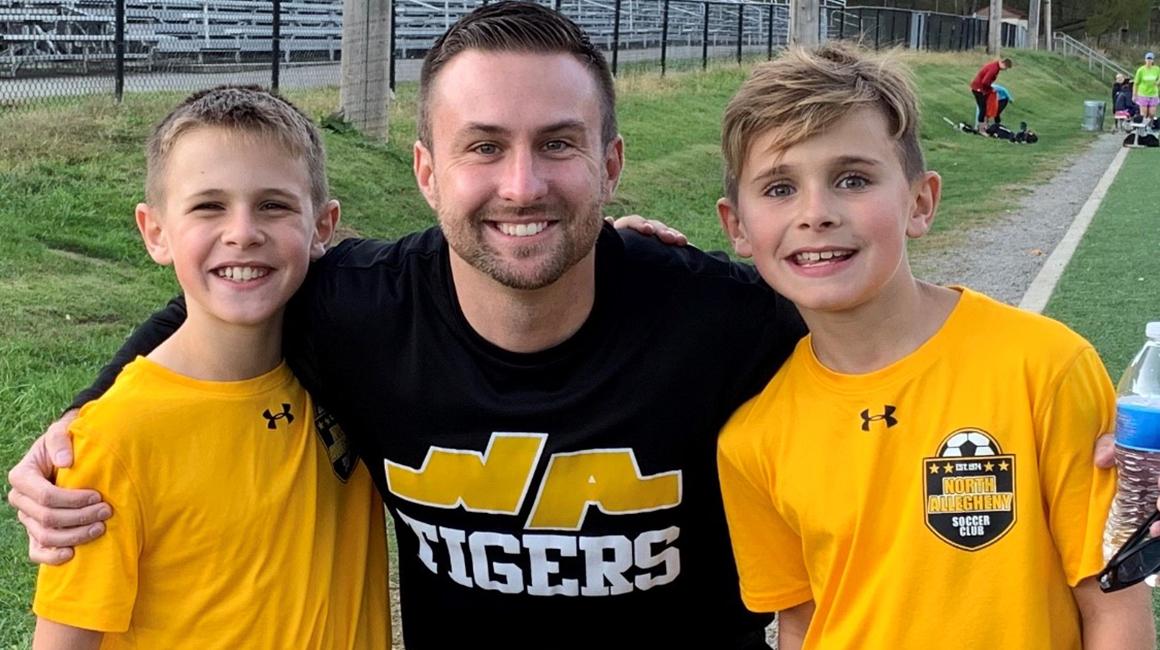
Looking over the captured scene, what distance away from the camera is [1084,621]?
8.05 ft

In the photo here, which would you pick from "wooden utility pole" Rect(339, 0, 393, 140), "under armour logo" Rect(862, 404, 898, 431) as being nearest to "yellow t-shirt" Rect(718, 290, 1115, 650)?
"under armour logo" Rect(862, 404, 898, 431)

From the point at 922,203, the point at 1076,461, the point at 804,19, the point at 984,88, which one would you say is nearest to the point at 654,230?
the point at 922,203

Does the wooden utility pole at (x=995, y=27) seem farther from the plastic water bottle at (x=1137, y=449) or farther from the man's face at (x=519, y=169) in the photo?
the plastic water bottle at (x=1137, y=449)

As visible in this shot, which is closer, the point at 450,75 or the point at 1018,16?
the point at 450,75

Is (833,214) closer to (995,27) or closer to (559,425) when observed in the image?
(559,425)

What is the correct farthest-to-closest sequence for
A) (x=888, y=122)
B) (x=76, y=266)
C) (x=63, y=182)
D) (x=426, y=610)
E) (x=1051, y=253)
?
(x=1051, y=253)
(x=63, y=182)
(x=76, y=266)
(x=426, y=610)
(x=888, y=122)

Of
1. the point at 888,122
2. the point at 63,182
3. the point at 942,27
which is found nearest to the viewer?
the point at 888,122

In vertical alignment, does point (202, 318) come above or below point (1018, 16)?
below

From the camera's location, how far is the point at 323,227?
310 centimetres

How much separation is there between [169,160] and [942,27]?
61.8 meters

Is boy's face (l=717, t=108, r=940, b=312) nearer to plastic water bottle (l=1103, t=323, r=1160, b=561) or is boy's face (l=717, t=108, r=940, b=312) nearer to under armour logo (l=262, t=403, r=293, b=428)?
plastic water bottle (l=1103, t=323, r=1160, b=561)

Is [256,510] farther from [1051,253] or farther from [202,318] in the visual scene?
[1051,253]

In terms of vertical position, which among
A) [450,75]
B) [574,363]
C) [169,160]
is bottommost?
[574,363]

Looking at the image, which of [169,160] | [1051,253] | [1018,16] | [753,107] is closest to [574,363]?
[753,107]
